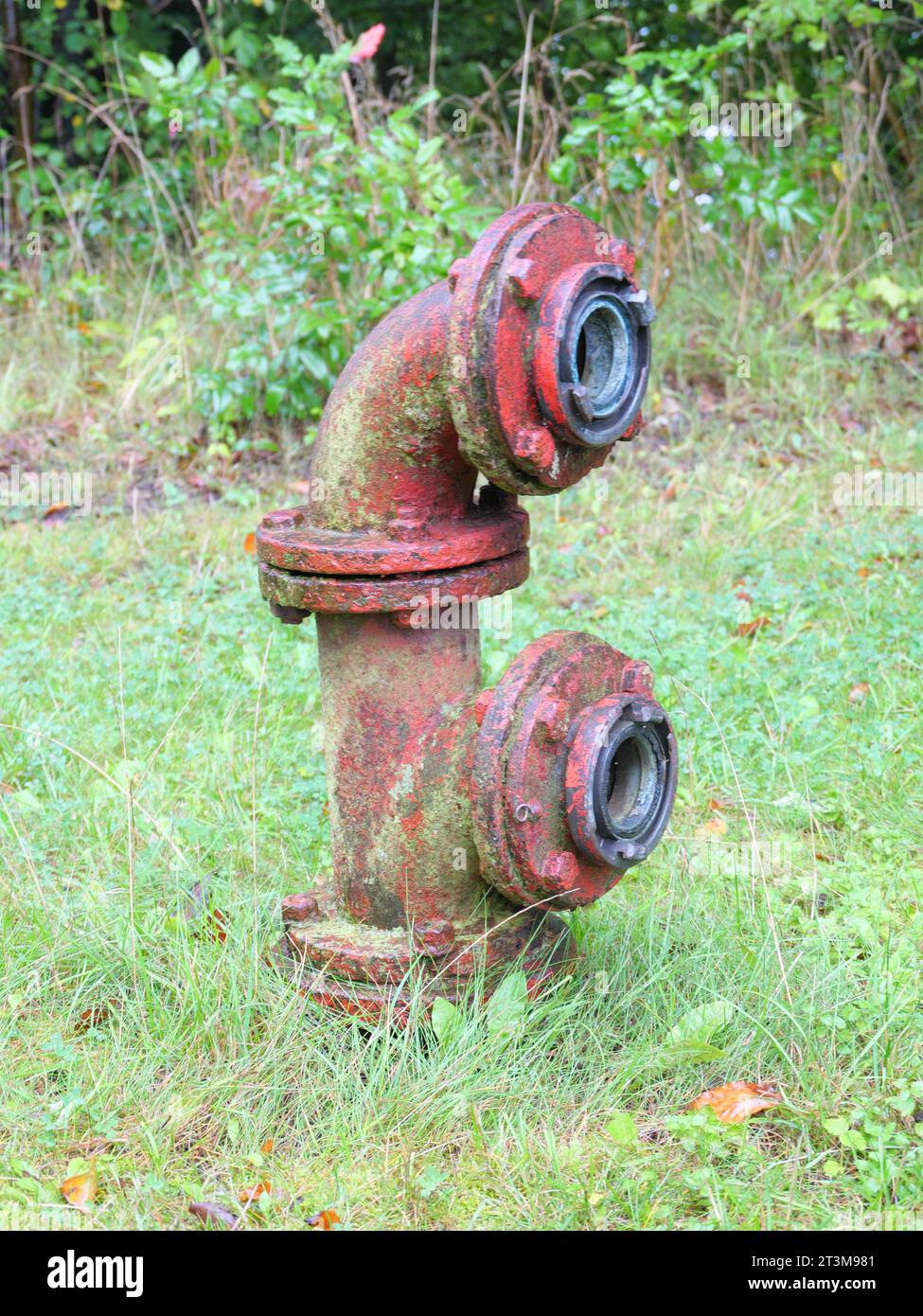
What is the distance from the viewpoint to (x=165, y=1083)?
6.81ft

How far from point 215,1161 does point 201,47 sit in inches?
275

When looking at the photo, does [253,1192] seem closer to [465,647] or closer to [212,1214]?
[212,1214]

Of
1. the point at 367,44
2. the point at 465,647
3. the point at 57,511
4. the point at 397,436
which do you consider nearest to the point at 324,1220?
the point at 465,647

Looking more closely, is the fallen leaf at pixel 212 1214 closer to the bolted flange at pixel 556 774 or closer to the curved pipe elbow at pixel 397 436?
the bolted flange at pixel 556 774

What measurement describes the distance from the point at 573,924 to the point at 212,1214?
871 millimetres

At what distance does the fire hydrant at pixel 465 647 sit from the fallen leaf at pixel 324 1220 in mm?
368

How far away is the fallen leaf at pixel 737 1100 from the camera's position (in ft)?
6.62

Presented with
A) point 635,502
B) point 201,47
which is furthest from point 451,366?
point 201,47

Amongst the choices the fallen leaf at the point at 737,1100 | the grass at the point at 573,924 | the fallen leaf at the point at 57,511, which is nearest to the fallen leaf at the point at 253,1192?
the grass at the point at 573,924

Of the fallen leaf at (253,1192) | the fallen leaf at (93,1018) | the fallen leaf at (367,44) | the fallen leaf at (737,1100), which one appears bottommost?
the fallen leaf at (253,1192)

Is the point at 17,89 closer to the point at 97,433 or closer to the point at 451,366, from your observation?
the point at 97,433

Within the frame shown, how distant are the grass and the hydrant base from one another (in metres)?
0.05

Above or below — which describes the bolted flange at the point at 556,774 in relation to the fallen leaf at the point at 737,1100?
above

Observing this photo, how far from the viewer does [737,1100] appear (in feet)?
6.71
